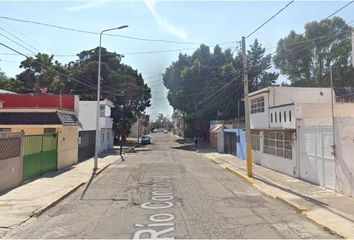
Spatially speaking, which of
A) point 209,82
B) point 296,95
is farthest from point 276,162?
point 209,82

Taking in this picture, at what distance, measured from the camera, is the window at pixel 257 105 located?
31.8 m

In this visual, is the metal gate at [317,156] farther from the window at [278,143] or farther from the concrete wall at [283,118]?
the concrete wall at [283,118]

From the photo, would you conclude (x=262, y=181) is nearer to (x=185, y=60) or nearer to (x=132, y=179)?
(x=132, y=179)

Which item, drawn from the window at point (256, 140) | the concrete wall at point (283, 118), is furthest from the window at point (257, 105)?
the concrete wall at point (283, 118)

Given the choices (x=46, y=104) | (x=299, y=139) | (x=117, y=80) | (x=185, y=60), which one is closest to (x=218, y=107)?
(x=185, y=60)

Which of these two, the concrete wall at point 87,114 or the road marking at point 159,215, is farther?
the concrete wall at point 87,114

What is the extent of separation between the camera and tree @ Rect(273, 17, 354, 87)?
189ft

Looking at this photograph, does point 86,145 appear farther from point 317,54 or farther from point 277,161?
Result: point 317,54

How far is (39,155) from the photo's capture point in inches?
854

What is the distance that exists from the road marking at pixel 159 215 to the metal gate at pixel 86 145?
1463cm

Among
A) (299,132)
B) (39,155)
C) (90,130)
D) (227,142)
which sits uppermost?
(90,130)

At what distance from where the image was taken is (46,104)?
30828mm

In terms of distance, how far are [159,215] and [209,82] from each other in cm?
→ 5031

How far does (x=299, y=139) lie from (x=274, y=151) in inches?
196
